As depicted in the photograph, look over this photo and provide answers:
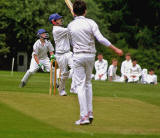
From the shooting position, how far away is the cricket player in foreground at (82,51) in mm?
10641

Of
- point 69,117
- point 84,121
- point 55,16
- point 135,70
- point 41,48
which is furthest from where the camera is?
point 135,70

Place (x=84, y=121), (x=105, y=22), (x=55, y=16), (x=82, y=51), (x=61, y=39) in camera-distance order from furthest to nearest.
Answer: (x=105, y=22) → (x=61, y=39) → (x=55, y=16) → (x=82, y=51) → (x=84, y=121)

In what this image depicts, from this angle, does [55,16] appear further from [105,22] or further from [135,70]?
[105,22]

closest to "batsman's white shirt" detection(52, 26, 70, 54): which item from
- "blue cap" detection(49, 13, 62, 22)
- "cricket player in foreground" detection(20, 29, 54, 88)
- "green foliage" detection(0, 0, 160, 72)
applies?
"blue cap" detection(49, 13, 62, 22)

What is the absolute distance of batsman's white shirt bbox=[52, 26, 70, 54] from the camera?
1587 cm

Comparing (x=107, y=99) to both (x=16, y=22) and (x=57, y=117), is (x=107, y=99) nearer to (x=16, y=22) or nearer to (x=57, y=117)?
(x=57, y=117)

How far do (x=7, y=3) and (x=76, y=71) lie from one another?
40.4 meters

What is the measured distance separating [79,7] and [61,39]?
5446 millimetres

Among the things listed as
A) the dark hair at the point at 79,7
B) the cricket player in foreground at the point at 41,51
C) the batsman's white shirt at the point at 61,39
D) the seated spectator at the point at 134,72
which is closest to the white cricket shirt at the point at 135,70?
the seated spectator at the point at 134,72

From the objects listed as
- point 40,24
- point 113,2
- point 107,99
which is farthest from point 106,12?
point 107,99

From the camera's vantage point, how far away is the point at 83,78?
1077 centimetres

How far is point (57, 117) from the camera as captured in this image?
11703mm

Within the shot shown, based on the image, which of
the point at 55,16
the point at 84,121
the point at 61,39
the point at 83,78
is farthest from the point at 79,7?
the point at 61,39

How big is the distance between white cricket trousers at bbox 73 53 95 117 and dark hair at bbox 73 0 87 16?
778mm
